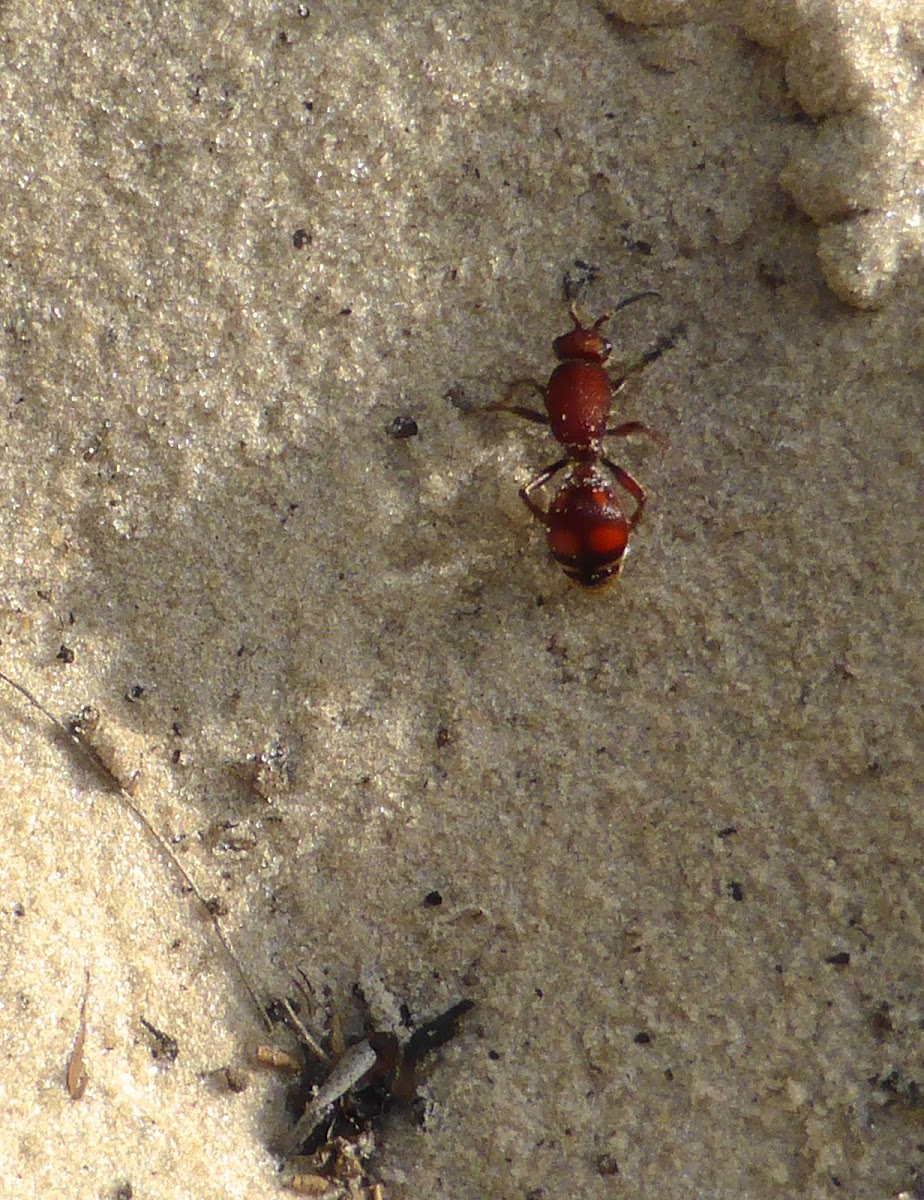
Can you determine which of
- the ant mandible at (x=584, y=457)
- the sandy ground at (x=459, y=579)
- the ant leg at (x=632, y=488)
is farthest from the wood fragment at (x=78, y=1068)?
the ant leg at (x=632, y=488)

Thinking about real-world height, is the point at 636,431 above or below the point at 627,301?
below

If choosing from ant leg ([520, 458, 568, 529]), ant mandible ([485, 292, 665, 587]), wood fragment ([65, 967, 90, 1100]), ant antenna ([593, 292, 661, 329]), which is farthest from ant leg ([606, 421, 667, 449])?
wood fragment ([65, 967, 90, 1100])

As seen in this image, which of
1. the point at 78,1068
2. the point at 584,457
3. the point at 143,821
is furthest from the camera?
the point at 584,457

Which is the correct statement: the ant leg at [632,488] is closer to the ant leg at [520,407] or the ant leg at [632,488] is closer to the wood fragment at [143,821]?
the ant leg at [520,407]

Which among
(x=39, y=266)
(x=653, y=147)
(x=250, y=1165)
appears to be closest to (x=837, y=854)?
(x=250, y=1165)

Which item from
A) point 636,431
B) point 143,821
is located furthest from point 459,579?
point 143,821

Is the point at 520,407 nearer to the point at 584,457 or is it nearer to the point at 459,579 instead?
the point at 584,457
